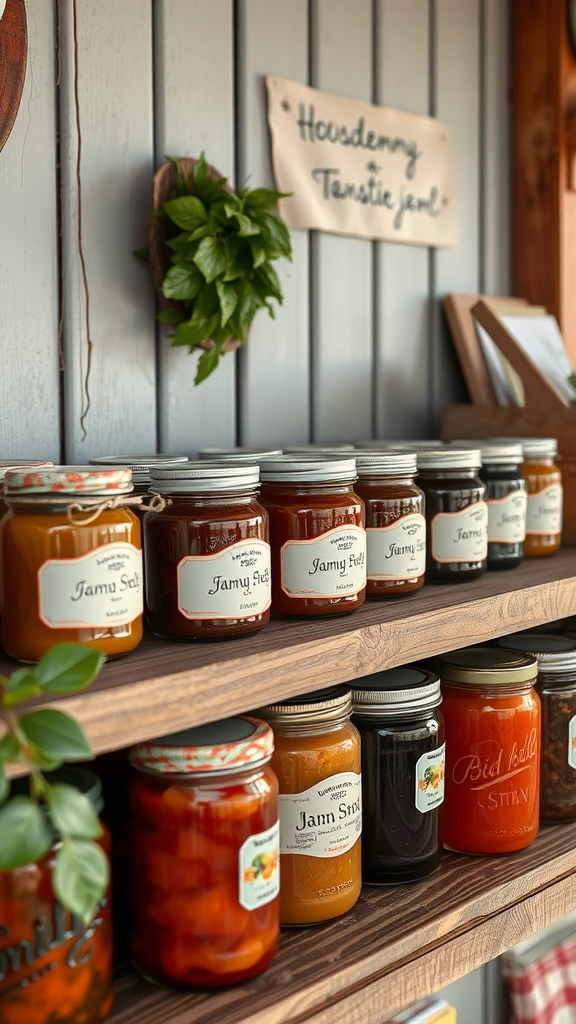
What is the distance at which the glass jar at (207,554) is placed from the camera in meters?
0.82

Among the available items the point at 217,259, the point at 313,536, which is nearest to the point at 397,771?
the point at 313,536

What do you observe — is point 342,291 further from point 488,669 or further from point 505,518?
point 488,669

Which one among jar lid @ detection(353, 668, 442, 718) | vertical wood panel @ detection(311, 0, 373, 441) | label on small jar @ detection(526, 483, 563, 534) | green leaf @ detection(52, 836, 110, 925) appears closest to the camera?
green leaf @ detection(52, 836, 110, 925)

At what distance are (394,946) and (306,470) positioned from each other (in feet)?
1.43

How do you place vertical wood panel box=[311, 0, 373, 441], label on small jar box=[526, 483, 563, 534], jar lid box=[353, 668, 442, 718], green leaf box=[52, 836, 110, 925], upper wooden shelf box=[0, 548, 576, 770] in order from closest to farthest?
1. green leaf box=[52, 836, 110, 925]
2. upper wooden shelf box=[0, 548, 576, 770]
3. jar lid box=[353, 668, 442, 718]
4. label on small jar box=[526, 483, 563, 534]
5. vertical wood panel box=[311, 0, 373, 441]

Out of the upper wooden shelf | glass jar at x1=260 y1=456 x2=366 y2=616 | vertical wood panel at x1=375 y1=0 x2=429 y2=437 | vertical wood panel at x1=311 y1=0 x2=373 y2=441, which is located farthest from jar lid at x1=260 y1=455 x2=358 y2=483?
vertical wood panel at x1=375 y1=0 x2=429 y2=437

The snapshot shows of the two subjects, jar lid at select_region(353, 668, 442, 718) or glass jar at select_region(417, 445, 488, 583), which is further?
glass jar at select_region(417, 445, 488, 583)

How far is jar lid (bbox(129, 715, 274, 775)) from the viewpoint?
769 millimetres

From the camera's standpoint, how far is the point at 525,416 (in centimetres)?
143

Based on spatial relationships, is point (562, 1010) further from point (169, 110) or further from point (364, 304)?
point (169, 110)

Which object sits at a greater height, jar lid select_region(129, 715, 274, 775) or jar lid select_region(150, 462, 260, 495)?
jar lid select_region(150, 462, 260, 495)

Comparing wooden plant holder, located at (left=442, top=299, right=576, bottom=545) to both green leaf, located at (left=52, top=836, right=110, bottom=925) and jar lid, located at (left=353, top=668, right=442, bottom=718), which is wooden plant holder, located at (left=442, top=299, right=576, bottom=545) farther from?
green leaf, located at (left=52, top=836, right=110, bottom=925)

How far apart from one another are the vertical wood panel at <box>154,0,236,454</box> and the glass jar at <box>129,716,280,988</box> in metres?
0.51

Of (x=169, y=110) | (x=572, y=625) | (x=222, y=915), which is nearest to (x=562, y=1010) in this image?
(x=572, y=625)
